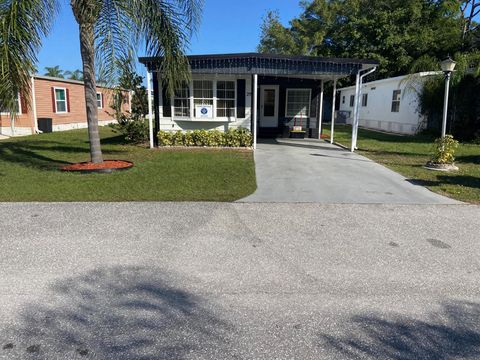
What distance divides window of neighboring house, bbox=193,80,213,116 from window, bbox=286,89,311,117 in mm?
3915

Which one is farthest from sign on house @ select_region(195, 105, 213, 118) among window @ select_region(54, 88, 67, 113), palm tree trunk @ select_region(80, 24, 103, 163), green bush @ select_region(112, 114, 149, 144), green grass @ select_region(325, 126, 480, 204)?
window @ select_region(54, 88, 67, 113)

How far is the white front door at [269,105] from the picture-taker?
1527 centimetres

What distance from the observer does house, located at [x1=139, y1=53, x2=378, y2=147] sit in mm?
11648

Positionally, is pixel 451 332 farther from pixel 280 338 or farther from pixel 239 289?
pixel 239 289

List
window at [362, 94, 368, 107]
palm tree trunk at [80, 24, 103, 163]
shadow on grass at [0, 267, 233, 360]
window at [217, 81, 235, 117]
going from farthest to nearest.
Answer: window at [362, 94, 368, 107], window at [217, 81, 235, 117], palm tree trunk at [80, 24, 103, 163], shadow on grass at [0, 267, 233, 360]

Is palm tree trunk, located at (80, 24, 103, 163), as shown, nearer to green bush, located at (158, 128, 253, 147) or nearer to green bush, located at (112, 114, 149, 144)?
green bush, located at (158, 128, 253, 147)

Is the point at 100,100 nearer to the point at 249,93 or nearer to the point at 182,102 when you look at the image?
the point at 182,102

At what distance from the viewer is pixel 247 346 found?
2422 mm

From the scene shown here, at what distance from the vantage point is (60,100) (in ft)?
64.5

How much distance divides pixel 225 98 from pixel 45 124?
10.3 m

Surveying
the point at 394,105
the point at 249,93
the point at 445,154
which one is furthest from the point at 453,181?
the point at 394,105

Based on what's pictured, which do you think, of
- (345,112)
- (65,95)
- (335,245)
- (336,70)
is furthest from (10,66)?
(345,112)

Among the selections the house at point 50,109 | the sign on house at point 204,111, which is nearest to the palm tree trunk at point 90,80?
the sign on house at point 204,111

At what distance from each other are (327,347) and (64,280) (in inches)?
93.2
